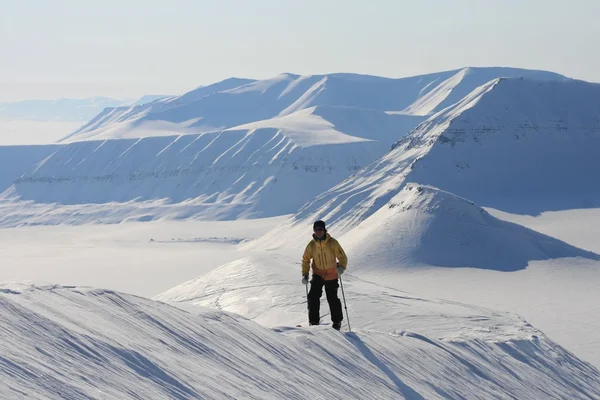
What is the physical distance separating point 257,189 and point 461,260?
246 ft

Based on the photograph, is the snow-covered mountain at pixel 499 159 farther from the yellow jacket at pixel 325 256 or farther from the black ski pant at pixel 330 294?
the yellow jacket at pixel 325 256

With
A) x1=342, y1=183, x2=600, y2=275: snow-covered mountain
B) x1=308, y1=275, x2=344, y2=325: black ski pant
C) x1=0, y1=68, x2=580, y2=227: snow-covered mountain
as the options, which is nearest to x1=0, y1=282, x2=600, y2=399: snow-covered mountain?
x1=308, y1=275, x2=344, y2=325: black ski pant

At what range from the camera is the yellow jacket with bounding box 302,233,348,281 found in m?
13.1

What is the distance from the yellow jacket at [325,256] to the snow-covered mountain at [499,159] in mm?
55085

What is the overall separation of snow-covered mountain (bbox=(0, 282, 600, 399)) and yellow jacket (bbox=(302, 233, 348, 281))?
2.92 feet

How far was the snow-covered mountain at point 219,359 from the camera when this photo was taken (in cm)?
912

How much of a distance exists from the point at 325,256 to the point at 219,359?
2.86m

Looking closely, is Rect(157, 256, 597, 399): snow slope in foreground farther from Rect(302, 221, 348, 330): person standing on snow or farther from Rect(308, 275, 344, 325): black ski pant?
Rect(302, 221, 348, 330): person standing on snow

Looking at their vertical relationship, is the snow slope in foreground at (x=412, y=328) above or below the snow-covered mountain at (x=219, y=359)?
below

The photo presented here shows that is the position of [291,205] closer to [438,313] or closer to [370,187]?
[370,187]

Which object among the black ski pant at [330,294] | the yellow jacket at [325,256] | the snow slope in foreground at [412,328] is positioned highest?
the yellow jacket at [325,256]

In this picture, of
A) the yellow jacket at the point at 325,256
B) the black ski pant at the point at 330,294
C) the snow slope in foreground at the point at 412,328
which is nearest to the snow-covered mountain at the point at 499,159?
the snow slope in foreground at the point at 412,328

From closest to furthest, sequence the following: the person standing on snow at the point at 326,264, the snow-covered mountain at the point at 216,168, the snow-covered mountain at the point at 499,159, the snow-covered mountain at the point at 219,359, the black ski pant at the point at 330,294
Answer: the snow-covered mountain at the point at 219,359 → the person standing on snow at the point at 326,264 → the black ski pant at the point at 330,294 → the snow-covered mountain at the point at 499,159 → the snow-covered mountain at the point at 216,168

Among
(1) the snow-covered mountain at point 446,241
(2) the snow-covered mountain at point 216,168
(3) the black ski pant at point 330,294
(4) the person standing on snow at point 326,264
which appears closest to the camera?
(4) the person standing on snow at point 326,264
